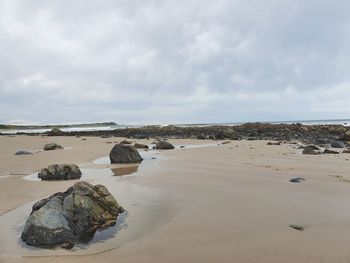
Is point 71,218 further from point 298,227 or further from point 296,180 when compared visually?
point 296,180

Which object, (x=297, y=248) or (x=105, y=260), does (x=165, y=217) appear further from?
(x=297, y=248)

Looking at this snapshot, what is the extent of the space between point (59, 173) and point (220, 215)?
5.55 m

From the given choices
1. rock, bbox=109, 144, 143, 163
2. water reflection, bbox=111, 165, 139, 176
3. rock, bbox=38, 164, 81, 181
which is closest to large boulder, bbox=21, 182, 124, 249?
rock, bbox=38, 164, 81, 181

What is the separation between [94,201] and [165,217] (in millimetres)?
1117

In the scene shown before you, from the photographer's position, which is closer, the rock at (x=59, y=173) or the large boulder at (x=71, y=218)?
the large boulder at (x=71, y=218)

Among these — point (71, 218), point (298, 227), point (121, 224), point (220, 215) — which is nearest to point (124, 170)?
point (121, 224)

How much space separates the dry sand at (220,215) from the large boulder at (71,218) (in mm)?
232

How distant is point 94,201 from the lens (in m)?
5.54

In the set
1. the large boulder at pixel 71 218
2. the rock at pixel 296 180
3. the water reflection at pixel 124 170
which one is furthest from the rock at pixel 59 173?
the rock at pixel 296 180

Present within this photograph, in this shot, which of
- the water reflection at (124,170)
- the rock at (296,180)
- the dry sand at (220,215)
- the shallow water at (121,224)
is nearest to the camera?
the dry sand at (220,215)

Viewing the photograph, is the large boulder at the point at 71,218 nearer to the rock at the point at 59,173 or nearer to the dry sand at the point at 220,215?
the dry sand at the point at 220,215

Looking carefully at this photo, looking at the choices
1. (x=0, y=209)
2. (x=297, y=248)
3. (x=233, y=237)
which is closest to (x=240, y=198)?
(x=233, y=237)

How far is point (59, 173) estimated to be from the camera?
32.0 feet

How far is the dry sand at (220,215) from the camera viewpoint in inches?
165
